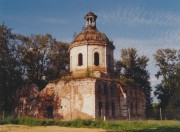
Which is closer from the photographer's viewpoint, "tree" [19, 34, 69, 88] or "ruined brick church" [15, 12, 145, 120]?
"ruined brick church" [15, 12, 145, 120]

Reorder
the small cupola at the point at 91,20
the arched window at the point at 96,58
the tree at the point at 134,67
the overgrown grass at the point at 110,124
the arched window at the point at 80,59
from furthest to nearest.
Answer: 1. the tree at the point at 134,67
2. the small cupola at the point at 91,20
3. the arched window at the point at 80,59
4. the arched window at the point at 96,58
5. the overgrown grass at the point at 110,124

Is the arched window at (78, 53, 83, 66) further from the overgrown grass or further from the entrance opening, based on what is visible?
the overgrown grass

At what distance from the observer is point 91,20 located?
3562cm

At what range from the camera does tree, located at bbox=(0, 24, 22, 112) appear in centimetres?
3366

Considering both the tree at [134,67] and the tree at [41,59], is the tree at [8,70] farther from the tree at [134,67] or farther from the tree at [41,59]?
the tree at [134,67]

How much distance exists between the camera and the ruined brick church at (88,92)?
30.1 m

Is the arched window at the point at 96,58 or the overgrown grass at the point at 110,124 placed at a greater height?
the arched window at the point at 96,58

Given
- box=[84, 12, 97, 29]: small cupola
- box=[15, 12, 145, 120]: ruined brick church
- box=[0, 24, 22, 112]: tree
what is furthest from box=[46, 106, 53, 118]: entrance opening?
box=[84, 12, 97, 29]: small cupola

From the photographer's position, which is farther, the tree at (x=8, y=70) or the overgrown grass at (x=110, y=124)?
the tree at (x=8, y=70)

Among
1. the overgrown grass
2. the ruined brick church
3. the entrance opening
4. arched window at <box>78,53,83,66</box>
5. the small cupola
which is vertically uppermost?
the small cupola

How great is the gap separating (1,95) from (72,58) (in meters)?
8.95

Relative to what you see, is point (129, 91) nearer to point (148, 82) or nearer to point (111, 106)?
point (111, 106)

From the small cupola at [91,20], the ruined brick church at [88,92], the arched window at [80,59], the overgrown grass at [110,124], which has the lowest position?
the overgrown grass at [110,124]

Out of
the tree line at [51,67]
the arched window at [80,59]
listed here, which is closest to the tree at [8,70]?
the tree line at [51,67]
